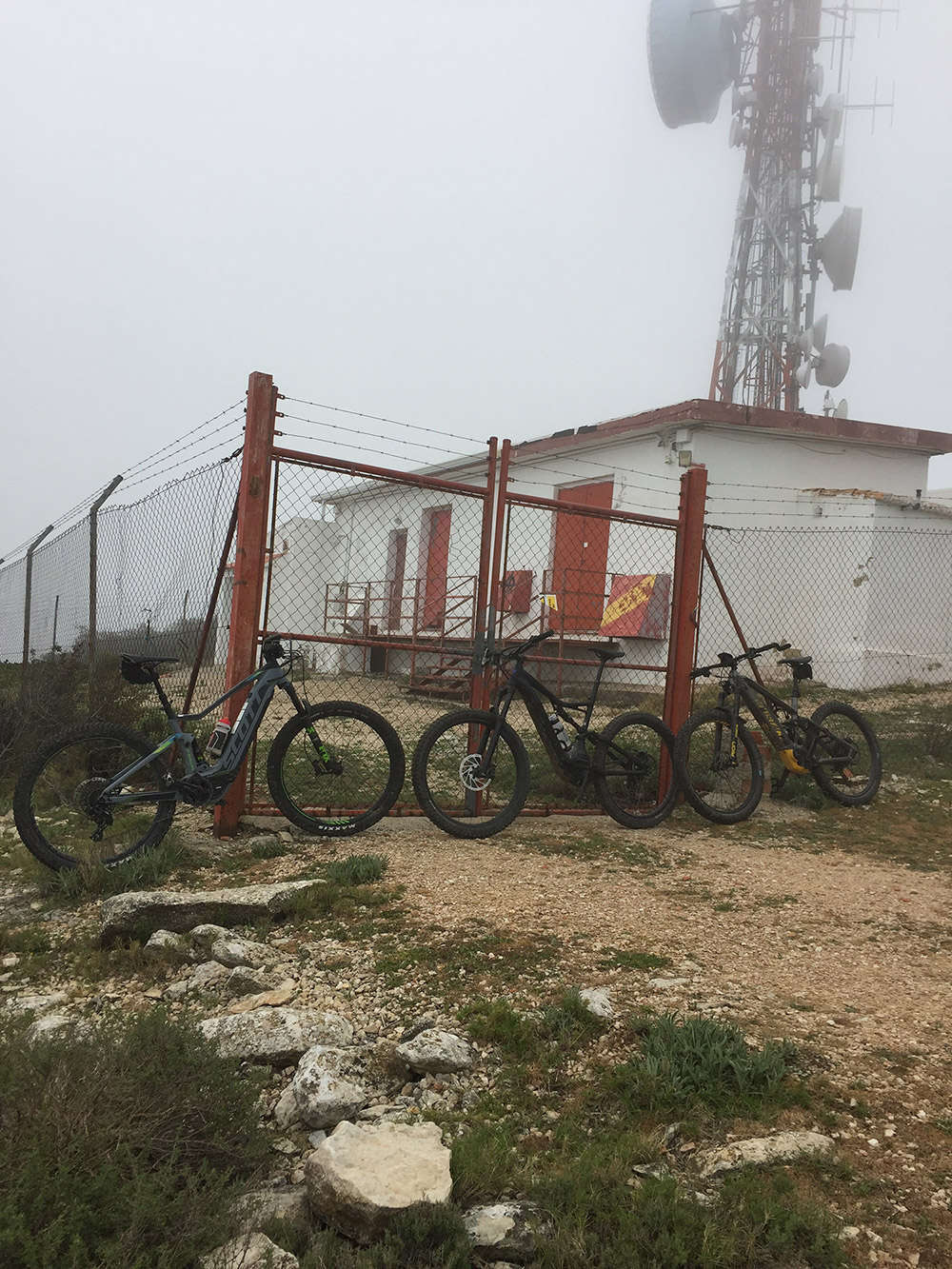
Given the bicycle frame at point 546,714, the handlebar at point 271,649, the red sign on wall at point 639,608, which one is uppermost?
the red sign on wall at point 639,608

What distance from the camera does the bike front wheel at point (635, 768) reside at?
6043 millimetres

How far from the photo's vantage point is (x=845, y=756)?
7043 mm

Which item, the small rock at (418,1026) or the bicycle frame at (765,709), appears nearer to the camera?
the small rock at (418,1026)

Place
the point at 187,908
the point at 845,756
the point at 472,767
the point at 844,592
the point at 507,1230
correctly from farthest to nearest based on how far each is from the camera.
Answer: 1. the point at 844,592
2. the point at 845,756
3. the point at 472,767
4. the point at 187,908
5. the point at 507,1230

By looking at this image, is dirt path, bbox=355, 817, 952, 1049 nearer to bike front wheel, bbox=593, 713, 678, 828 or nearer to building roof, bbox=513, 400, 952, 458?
bike front wheel, bbox=593, 713, 678, 828

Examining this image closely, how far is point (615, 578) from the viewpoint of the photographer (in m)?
12.9

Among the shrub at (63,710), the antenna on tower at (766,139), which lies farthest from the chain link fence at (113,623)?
the antenna on tower at (766,139)

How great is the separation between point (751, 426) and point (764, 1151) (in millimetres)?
11849

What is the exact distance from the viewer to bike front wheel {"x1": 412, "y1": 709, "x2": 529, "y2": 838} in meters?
5.44

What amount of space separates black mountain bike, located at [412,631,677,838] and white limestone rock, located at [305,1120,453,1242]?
3.17 m

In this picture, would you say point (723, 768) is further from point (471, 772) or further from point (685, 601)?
point (471, 772)

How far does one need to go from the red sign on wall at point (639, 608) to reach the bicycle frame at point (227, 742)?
751cm

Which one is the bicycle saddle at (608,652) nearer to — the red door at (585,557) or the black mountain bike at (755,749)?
the black mountain bike at (755,749)

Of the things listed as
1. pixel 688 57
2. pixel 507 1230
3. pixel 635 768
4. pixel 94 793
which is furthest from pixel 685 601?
pixel 688 57
